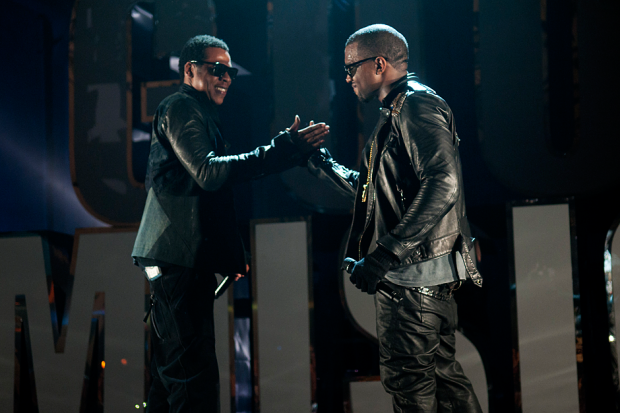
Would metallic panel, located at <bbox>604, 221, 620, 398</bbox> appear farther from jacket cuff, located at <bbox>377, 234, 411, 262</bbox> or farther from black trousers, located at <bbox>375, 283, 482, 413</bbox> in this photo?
jacket cuff, located at <bbox>377, 234, 411, 262</bbox>

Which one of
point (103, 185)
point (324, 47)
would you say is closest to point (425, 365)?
point (324, 47)

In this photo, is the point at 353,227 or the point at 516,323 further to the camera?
the point at 516,323

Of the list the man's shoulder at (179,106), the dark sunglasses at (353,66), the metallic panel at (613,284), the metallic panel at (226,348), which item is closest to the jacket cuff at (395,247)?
the dark sunglasses at (353,66)

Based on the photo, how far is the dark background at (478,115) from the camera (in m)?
3.20

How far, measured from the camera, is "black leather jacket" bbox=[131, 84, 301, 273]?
7.66 ft

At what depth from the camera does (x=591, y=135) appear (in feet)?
10.5

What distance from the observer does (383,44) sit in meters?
2.25

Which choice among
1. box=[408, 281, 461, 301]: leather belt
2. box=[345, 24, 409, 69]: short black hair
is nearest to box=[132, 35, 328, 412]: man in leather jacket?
box=[345, 24, 409, 69]: short black hair

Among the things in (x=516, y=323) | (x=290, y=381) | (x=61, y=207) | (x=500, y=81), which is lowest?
(x=290, y=381)

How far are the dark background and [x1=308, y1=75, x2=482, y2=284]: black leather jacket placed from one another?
124 centimetres

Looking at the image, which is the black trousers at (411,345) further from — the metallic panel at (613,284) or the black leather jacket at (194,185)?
the metallic panel at (613,284)

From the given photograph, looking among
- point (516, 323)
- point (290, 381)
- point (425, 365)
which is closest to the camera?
point (425, 365)

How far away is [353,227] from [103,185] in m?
2.21

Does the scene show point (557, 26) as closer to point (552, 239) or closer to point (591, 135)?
point (591, 135)
